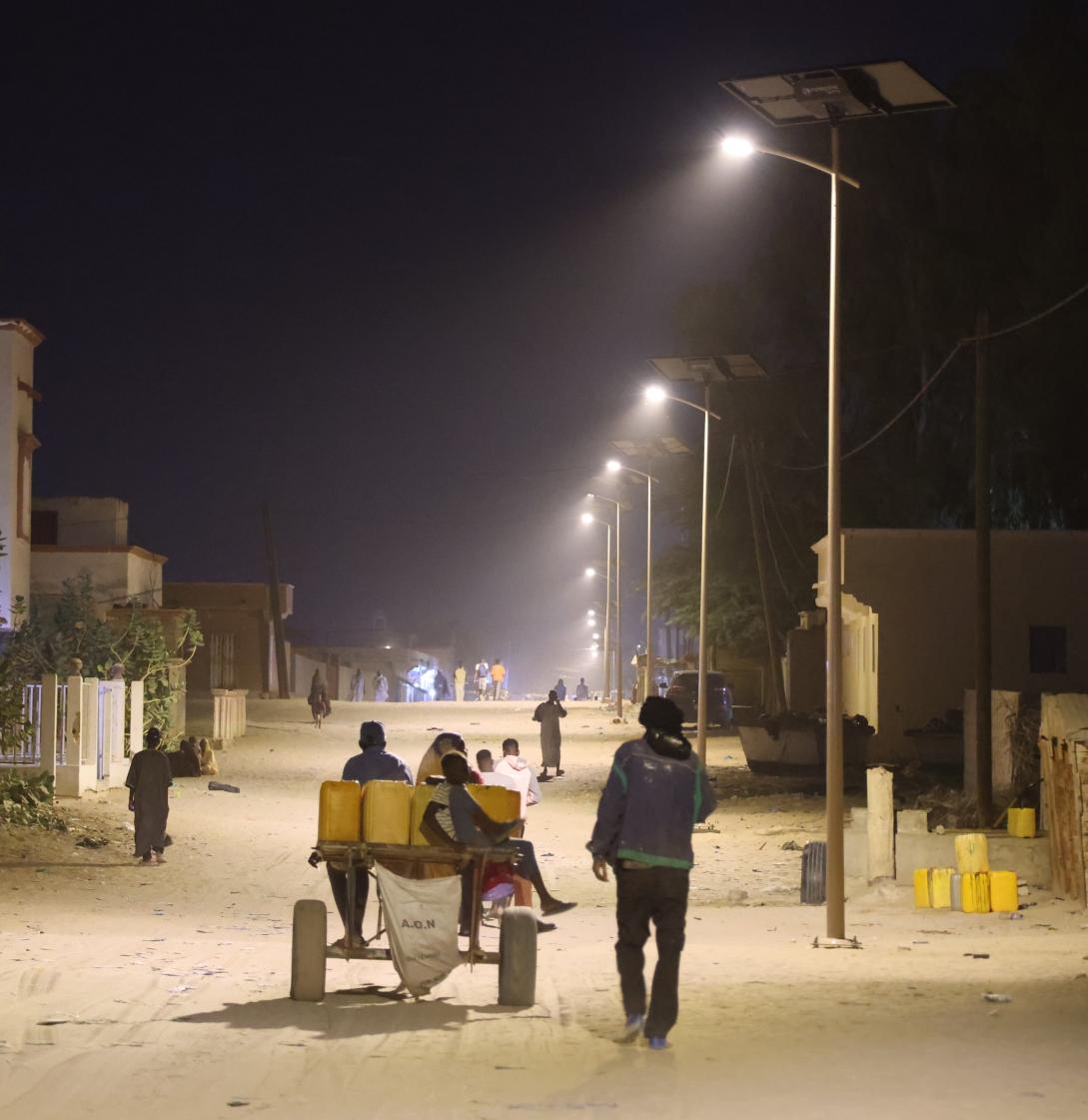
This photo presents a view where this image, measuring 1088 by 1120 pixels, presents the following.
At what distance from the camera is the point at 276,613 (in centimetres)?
7431

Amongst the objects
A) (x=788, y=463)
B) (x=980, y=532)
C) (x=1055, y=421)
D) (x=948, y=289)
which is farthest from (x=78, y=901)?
(x=788, y=463)

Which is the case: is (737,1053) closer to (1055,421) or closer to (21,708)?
(21,708)

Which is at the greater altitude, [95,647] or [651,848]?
[95,647]

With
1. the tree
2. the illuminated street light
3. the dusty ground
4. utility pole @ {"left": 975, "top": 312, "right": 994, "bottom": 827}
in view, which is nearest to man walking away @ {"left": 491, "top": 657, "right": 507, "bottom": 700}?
the tree

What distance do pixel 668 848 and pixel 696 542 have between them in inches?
2183

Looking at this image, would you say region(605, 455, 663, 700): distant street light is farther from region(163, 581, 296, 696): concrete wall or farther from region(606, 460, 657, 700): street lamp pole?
region(163, 581, 296, 696): concrete wall

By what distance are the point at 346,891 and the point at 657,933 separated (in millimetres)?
2508

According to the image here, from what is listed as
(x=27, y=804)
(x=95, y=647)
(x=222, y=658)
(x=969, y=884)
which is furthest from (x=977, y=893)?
(x=222, y=658)

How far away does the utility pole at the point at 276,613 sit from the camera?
7025cm

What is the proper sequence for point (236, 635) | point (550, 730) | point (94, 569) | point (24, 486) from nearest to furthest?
point (550, 730)
point (24, 486)
point (94, 569)
point (236, 635)

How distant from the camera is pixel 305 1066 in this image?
866 cm

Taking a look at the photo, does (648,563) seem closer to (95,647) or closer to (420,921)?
(95,647)

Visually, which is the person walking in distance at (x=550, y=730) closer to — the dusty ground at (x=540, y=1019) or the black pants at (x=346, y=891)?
the dusty ground at (x=540, y=1019)

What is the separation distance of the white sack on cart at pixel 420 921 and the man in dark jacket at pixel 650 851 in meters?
1.23
